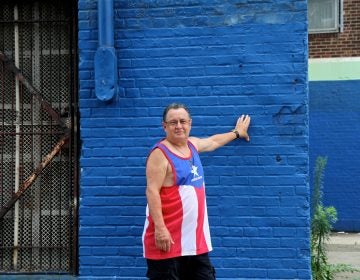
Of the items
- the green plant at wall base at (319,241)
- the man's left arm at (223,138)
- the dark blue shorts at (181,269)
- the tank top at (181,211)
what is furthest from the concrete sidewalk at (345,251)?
the tank top at (181,211)

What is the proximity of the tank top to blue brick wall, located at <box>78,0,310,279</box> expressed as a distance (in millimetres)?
957

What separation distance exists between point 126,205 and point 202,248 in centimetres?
117

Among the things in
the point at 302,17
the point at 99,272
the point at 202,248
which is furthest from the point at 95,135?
→ the point at 302,17

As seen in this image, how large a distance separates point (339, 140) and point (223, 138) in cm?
577

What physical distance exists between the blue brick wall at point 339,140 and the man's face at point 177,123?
6.37 metres

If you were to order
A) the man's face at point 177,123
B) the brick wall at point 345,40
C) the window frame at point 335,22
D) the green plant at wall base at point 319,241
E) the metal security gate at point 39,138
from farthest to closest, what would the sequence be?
the window frame at point 335,22 → the brick wall at point 345,40 → the green plant at wall base at point 319,241 → the metal security gate at point 39,138 → the man's face at point 177,123

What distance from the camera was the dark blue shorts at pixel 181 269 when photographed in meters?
3.59

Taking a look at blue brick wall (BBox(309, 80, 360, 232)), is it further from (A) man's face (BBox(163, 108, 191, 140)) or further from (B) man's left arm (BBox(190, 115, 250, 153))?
(A) man's face (BBox(163, 108, 191, 140))

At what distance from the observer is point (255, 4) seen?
4.60 meters

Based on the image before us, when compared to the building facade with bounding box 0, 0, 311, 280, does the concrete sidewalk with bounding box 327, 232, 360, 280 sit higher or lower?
lower

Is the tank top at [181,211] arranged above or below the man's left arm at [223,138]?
below

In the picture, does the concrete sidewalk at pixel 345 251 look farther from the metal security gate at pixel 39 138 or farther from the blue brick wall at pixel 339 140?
the metal security gate at pixel 39 138

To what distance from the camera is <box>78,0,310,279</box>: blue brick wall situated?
4.52m

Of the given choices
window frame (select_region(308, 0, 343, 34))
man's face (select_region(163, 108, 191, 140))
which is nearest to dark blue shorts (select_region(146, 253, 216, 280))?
man's face (select_region(163, 108, 191, 140))
